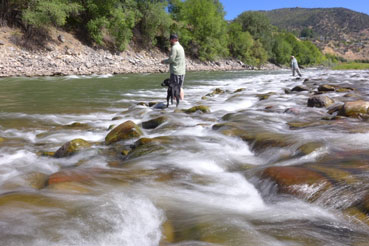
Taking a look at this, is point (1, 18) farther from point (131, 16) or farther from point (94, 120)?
point (94, 120)

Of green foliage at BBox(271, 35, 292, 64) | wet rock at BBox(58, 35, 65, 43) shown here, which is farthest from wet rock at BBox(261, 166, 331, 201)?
green foliage at BBox(271, 35, 292, 64)

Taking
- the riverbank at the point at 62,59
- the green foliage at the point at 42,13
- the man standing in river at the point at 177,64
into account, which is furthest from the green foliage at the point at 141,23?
the man standing in river at the point at 177,64

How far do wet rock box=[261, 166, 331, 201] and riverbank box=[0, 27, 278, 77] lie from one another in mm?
22871

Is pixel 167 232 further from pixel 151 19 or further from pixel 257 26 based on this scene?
pixel 257 26

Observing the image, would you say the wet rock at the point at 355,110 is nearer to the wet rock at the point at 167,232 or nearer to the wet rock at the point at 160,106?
the wet rock at the point at 160,106

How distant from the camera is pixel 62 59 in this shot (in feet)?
86.1

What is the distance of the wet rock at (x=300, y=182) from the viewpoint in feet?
8.39

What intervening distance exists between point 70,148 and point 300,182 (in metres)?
3.58

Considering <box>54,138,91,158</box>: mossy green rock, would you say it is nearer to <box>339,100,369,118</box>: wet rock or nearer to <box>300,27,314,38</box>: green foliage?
<box>339,100,369,118</box>: wet rock

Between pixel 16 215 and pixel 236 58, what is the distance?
66.6 m

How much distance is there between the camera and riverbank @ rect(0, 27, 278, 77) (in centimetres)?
2260

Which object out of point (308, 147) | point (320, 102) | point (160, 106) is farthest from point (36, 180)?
point (320, 102)

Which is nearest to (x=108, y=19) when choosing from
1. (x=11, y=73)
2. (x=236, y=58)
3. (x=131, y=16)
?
(x=131, y=16)

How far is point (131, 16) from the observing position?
37.3 meters
